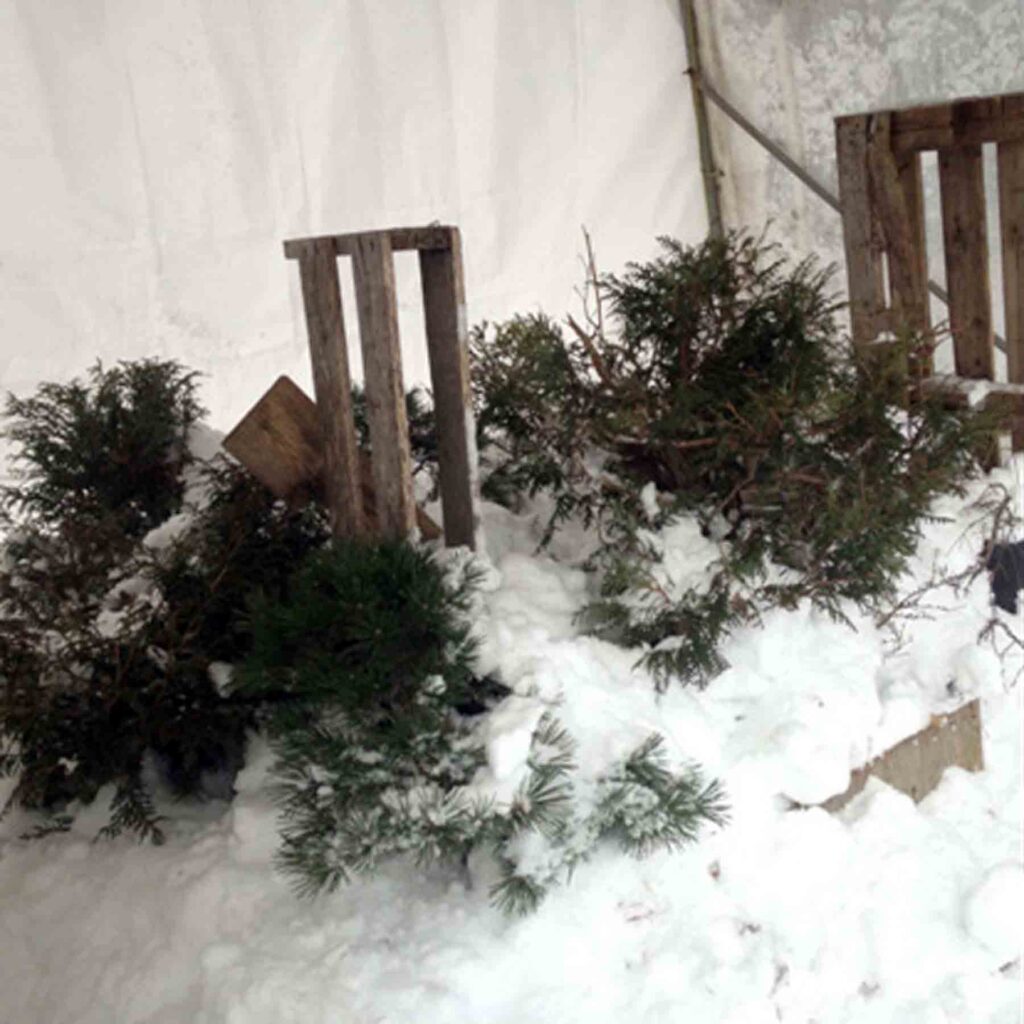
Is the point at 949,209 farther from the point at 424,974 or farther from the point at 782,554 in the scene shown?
the point at 424,974

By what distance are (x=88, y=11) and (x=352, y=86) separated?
62 centimetres

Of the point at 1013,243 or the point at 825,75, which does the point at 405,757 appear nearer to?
the point at 1013,243

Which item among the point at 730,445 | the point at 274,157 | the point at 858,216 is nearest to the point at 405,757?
the point at 730,445

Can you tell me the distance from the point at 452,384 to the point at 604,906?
560 mm

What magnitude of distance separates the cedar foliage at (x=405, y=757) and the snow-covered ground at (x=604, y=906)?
0.05 metres

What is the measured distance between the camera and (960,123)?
187 cm

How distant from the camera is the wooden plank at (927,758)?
4.81 feet

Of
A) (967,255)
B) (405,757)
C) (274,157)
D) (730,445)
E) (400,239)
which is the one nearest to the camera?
(405,757)

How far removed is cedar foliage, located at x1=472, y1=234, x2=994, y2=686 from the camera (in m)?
1.36

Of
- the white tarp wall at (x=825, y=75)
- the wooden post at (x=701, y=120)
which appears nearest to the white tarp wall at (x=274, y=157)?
the wooden post at (x=701, y=120)

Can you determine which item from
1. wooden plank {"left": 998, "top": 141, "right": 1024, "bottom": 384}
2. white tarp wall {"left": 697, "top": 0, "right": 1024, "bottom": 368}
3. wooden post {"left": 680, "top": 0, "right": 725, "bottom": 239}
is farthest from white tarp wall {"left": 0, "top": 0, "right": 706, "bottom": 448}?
wooden plank {"left": 998, "top": 141, "right": 1024, "bottom": 384}

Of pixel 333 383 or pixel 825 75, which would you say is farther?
pixel 825 75

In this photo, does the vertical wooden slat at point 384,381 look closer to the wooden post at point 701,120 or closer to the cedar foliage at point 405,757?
the cedar foliage at point 405,757

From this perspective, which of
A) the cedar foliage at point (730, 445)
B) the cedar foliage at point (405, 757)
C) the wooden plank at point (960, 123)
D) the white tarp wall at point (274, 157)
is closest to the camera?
the cedar foliage at point (405, 757)
